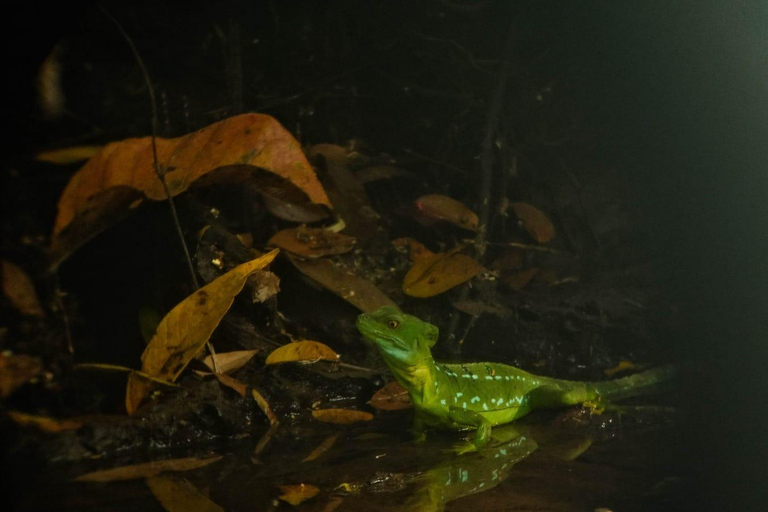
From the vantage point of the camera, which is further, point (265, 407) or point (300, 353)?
point (300, 353)

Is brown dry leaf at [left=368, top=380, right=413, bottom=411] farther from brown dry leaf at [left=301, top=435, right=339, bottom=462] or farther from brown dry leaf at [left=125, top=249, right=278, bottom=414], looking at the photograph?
brown dry leaf at [left=125, top=249, right=278, bottom=414]

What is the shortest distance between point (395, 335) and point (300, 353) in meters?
0.42

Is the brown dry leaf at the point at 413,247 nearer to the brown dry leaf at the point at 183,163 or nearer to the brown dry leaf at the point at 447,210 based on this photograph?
the brown dry leaf at the point at 447,210

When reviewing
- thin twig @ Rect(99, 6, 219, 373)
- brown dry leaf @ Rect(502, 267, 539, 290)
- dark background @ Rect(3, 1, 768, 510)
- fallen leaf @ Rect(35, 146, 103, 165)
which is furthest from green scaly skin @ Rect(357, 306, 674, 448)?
fallen leaf @ Rect(35, 146, 103, 165)

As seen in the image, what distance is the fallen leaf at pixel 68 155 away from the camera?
1681mm

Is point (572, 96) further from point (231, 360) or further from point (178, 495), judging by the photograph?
point (178, 495)

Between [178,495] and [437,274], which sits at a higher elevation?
[437,274]

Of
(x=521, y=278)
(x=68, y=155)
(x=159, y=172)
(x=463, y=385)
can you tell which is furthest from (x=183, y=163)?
(x=521, y=278)

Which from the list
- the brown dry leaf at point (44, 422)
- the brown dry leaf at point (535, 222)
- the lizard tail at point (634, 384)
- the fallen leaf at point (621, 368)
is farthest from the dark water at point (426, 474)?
the brown dry leaf at point (535, 222)

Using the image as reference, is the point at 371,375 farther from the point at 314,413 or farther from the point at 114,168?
the point at 114,168

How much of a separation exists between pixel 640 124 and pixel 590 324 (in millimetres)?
937

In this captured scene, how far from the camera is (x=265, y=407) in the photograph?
2.10 m

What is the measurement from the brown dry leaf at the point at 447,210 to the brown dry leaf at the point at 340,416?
106cm

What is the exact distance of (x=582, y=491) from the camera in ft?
4.80
